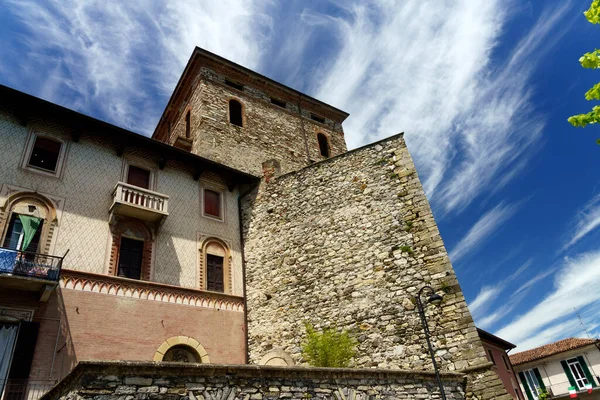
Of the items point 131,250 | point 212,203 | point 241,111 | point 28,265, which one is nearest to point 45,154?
point 131,250

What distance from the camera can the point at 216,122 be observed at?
1808 centimetres

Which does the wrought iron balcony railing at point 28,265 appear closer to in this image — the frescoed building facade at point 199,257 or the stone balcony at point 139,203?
the frescoed building facade at point 199,257

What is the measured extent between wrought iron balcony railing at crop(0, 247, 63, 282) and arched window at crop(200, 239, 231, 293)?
416 centimetres

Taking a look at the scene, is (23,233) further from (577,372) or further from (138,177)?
(577,372)

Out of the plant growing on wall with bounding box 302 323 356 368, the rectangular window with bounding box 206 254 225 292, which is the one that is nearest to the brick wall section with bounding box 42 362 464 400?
the plant growing on wall with bounding box 302 323 356 368

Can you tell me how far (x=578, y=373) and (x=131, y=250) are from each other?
2838 centimetres

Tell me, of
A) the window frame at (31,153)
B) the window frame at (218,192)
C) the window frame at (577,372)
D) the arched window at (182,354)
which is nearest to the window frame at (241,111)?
the window frame at (218,192)

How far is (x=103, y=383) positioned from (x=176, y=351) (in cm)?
638

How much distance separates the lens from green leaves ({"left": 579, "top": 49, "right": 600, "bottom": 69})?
682 centimetres

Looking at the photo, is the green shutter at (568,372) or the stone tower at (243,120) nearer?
the stone tower at (243,120)

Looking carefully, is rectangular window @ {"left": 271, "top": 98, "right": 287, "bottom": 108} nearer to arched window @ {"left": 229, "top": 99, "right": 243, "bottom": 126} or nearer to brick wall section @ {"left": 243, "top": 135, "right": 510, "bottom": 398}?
arched window @ {"left": 229, "top": 99, "right": 243, "bottom": 126}

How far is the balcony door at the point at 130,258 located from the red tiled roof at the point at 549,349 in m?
27.6

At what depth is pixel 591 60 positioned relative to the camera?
683 centimetres

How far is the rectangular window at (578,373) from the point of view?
24.5 m
